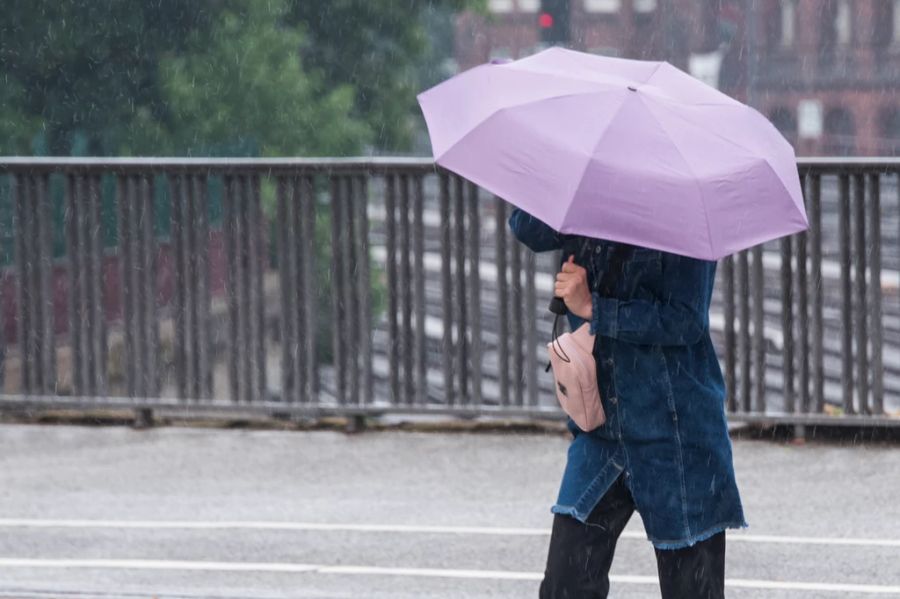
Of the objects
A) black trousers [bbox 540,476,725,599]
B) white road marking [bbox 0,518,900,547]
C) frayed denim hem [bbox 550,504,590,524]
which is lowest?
white road marking [bbox 0,518,900,547]

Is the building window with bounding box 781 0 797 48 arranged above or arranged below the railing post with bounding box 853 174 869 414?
above

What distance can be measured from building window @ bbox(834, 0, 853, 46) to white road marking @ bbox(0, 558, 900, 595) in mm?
65971

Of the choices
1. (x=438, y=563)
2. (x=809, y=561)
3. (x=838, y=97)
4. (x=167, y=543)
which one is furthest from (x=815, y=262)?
(x=838, y=97)

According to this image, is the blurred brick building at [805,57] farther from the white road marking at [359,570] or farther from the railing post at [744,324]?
the white road marking at [359,570]

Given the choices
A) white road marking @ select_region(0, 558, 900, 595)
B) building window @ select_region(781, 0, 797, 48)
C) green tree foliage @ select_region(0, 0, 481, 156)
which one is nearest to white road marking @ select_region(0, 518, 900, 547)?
white road marking @ select_region(0, 558, 900, 595)

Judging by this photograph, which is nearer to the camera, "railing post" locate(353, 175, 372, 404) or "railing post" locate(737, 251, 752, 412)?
"railing post" locate(737, 251, 752, 412)

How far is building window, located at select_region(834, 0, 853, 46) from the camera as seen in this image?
69.4 meters

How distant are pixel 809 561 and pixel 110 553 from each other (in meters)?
2.54

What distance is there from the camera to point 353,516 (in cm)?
697

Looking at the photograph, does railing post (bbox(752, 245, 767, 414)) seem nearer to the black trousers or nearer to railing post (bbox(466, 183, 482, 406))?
Answer: railing post (bbox(466, 183, 482, 406))

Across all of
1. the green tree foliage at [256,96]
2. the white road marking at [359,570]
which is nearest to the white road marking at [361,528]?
the white road marking at [359,570]

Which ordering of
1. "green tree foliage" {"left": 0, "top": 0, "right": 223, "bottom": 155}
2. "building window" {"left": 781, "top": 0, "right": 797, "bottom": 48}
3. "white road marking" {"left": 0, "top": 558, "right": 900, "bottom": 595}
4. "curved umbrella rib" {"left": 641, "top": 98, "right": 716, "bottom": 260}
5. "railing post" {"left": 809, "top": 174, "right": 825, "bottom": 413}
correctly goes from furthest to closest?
1. "building window" {"left": 781, "top": 0, "right": 797, "bottom": 48}
2. "green tree foliage" {"left": 0, "top": 0, "right": 223, "bottom": 155}
3. "railing post" {"left": 809, "top": 174, "right": 825, "bottom": 413}
4. "white road marking" {"left": 0, "top": 558, "right": 900, "bottom": 595}
5. "curved umbrella rib" {"left": 641, "top": 98, "right": 716, "bottom": 260}

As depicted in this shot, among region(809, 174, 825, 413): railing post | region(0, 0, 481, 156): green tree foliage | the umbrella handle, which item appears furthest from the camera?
region(0, 0, 481, 156): green tree foliage

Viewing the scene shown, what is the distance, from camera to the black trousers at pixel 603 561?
396 cm
